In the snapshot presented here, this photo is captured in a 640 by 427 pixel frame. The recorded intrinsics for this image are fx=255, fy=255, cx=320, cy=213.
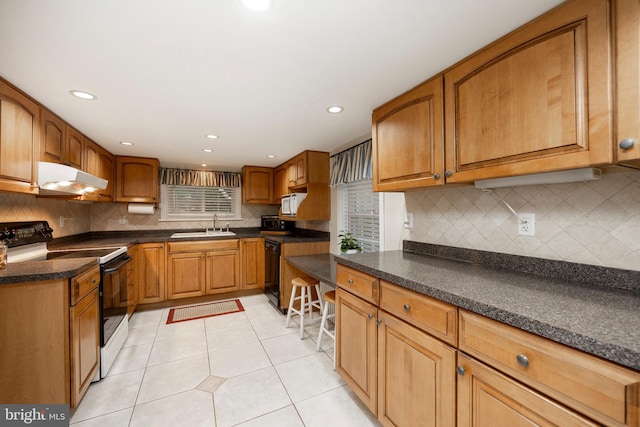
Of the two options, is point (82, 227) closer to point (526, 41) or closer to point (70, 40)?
point (70, 40)

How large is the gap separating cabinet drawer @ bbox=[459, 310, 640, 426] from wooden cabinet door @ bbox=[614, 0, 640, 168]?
0.66 m

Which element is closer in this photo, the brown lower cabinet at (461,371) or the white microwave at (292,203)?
the brown lower cabinet at (461,371)

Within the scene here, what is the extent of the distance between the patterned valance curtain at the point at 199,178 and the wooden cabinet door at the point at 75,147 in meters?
1.55

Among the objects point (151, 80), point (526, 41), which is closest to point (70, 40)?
point (151, 80)

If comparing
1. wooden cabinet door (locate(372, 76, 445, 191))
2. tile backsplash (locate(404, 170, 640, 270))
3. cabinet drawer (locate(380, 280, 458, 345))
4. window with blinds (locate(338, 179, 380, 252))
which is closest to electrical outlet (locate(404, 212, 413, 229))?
tile backsplash (locate(404, 170, 640, 270))

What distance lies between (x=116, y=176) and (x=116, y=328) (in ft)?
7.07

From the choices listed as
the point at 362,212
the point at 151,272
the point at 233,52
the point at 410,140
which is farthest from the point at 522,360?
the point at 151,272

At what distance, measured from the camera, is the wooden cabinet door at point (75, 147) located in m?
2.32

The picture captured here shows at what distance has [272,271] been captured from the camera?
3.53 m

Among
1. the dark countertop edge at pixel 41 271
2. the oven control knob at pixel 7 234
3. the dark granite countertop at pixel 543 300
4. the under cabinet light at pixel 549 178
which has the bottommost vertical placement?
the dark countertop edge at pixel 41 271

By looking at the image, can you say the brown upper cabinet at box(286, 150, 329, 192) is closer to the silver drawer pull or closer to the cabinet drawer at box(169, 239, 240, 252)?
the cabinet drawer at box(169, 239, 240, 252)

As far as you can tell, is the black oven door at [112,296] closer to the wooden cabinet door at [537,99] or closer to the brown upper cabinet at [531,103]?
the brown upper cabinet at [531,103]

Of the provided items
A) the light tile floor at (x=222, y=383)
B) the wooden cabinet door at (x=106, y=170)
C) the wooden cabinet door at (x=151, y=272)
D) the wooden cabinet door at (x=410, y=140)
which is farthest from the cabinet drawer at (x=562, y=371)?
the wooden cabinet door at (x=106, y=170)

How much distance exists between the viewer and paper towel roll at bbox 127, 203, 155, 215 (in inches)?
146
